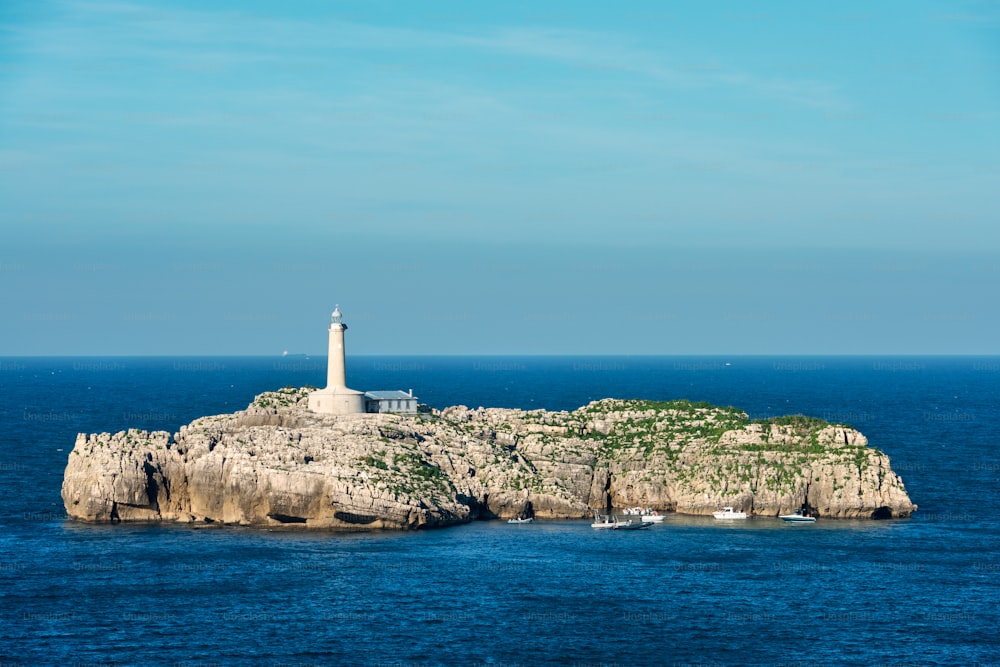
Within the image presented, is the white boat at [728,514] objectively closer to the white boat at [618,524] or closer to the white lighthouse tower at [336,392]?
the white boat at [618,524]

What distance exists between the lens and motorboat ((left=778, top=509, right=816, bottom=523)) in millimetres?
91062

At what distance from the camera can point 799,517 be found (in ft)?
300

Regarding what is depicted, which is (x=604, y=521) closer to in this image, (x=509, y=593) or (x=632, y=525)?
(x=632, y=525)

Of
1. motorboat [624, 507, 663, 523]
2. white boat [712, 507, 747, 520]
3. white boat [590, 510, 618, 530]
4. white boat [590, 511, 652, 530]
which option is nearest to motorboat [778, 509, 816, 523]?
white boat [712, 507, 747, 520]

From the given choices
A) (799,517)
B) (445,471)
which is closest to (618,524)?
(799,517)

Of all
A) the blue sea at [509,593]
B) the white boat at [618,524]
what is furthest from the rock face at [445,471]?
the white boat at [618,524]

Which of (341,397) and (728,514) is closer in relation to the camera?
(728,514)

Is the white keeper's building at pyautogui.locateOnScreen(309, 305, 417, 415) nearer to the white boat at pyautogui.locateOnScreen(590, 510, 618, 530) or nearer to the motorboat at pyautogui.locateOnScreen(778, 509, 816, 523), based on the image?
the white boat at pyautogui.locateOnScreen(590, 510, 618, 530)

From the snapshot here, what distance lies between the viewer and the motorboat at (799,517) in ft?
299

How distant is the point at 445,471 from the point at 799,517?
27012 mm

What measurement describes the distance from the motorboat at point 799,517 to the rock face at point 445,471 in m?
0.68

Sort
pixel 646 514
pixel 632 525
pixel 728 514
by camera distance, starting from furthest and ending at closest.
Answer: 1. pixel 646 514
2. pixel 728 514
3. pixel 632 525

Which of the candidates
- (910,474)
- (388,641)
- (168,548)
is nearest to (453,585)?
(388,641)

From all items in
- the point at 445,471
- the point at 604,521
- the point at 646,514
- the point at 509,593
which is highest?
the point at 445,471
